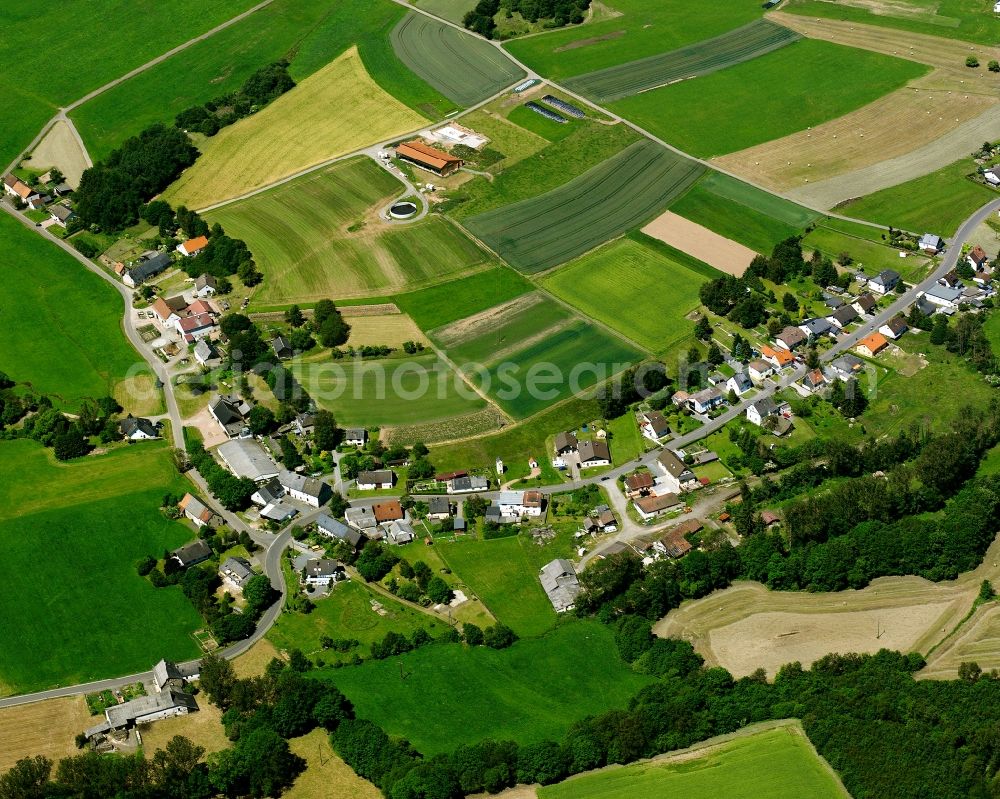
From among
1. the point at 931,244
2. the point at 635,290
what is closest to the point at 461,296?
the point at 635,290

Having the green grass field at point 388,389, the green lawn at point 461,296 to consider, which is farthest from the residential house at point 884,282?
the green grass field at point 388,389

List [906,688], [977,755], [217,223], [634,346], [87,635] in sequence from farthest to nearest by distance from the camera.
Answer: [217,223]
[634,346]
[87,635]
[906,688]
[977,755]

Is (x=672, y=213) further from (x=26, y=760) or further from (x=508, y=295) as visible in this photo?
(x=26, y=760)

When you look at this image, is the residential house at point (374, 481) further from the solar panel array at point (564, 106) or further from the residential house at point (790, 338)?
the solar panel array at point (564, 106)

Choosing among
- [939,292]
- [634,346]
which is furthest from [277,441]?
[939,292]

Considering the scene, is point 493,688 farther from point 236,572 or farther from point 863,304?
point 863,304
